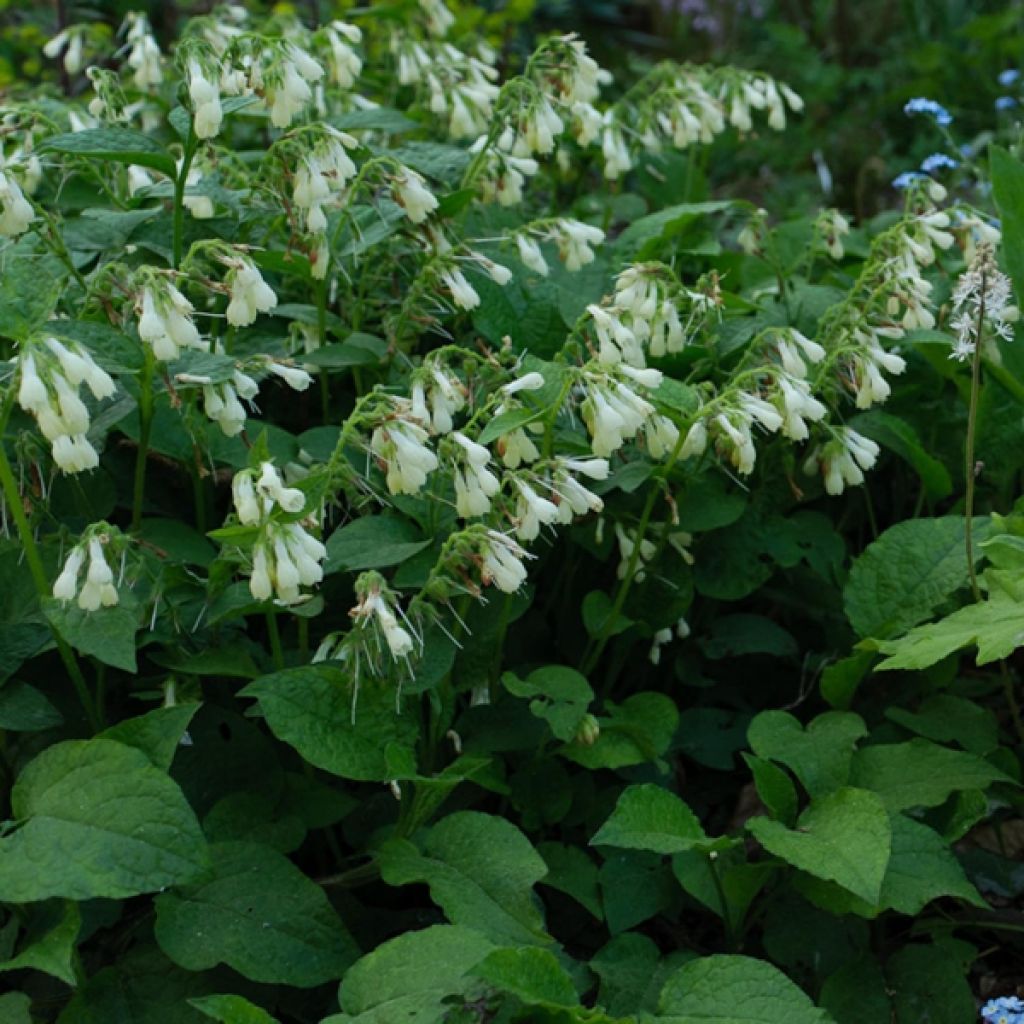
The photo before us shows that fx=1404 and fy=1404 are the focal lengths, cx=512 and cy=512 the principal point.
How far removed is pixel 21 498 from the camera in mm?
2385

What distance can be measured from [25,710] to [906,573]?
1.66m

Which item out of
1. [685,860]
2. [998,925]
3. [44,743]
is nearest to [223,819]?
[44,743]

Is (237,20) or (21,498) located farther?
(237,20)

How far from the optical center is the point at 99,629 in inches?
85.1

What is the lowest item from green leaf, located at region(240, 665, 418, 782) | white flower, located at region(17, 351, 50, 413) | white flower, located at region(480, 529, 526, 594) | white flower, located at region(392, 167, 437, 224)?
green leaf, located at region(240, 665, 418, 782)

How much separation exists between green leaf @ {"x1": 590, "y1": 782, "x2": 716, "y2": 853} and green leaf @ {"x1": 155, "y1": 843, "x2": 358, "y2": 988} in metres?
0.45

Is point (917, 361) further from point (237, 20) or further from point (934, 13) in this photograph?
point (934, 13)

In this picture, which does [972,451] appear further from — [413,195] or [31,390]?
[31,390]

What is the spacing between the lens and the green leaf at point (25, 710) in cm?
229

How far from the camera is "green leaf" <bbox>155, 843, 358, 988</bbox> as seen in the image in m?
2.13

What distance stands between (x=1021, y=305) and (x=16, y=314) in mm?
2011

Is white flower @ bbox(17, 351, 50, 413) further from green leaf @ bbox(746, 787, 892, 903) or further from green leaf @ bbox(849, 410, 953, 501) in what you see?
green leaf @ bbox(849, 410, 953, 501)

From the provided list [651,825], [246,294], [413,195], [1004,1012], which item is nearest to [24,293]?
[246,294]

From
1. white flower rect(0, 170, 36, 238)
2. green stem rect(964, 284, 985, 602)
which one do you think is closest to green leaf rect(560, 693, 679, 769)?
green stem rect(964, 284, 985, 602)
